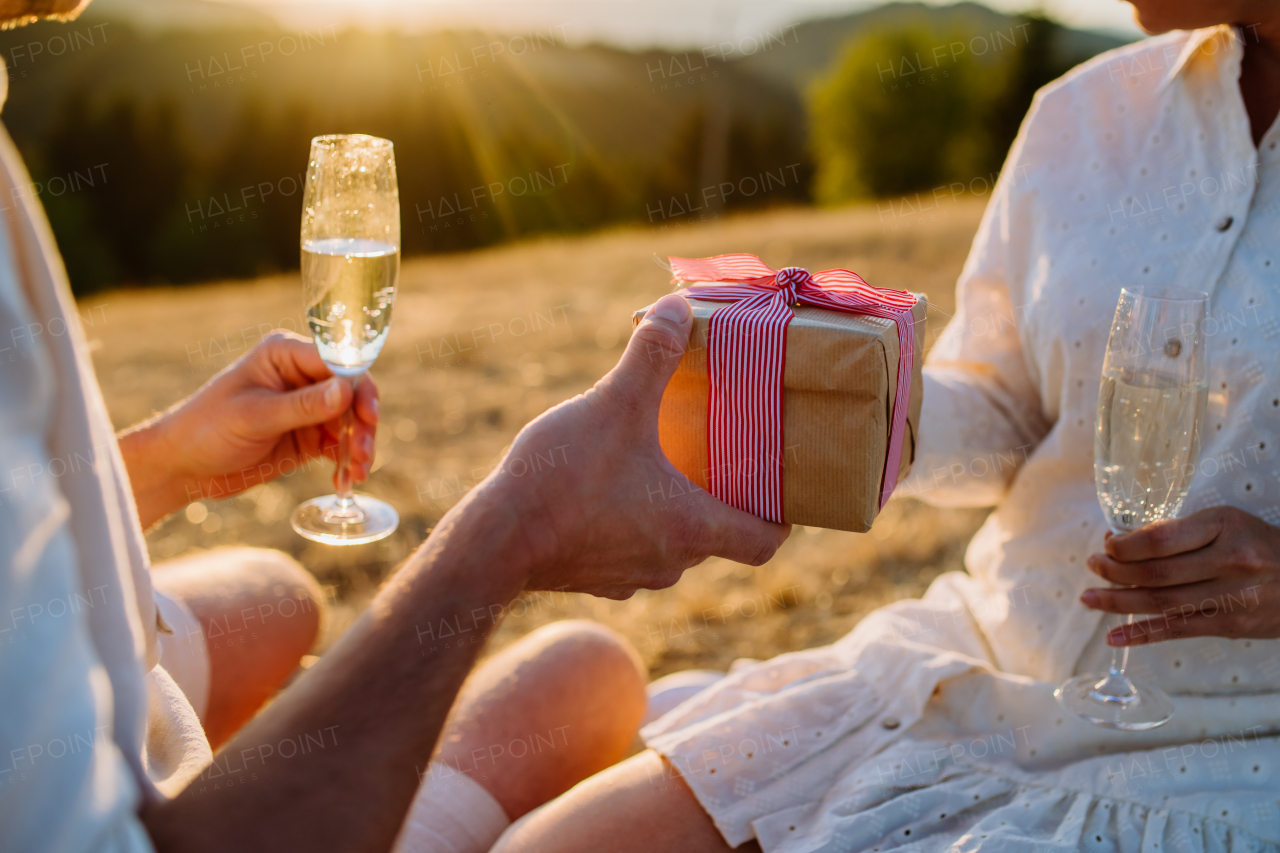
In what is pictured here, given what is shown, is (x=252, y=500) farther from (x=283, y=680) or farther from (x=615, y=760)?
(x=615, y=760)

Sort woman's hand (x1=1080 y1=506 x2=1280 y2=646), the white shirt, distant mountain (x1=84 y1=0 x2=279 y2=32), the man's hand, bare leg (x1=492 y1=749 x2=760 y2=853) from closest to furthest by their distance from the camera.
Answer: the white shirt, the man's hand, woman's hand (x1=1080 y1=506 x2=1280 y2=646), bare leg (x1=492 y1=749 x2=760 y2=853), distant mountain (x1=84 y1=0 x2=279 y2=32)

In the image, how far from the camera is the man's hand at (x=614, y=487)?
104 centimetres

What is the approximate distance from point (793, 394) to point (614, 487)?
0.27 metres

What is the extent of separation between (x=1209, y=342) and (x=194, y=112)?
4239cm

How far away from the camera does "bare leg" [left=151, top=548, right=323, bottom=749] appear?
5.98 ft

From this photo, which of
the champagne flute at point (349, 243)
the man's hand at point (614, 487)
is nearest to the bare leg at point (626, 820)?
the man's hand at point (614, 487)

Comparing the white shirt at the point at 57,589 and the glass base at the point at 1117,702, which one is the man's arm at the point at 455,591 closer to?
the white shirt at the point at 57,589

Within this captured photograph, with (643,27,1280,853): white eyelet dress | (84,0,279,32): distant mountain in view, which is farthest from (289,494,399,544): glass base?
(84,0,279,32): distant mountain

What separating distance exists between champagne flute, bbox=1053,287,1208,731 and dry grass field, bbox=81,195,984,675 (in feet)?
3.43

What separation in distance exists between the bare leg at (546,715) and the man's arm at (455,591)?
65cm

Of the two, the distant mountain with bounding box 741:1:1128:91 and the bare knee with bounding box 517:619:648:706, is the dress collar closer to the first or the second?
the bare knee with bounding box 517:619:648:706

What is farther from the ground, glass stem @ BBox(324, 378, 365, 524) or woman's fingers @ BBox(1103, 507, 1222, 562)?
woman's fingers @ BBox(1103, 507, 1222, 562)

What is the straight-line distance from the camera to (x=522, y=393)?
499 cm

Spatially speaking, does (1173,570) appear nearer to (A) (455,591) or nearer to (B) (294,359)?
(A) (455,591)
